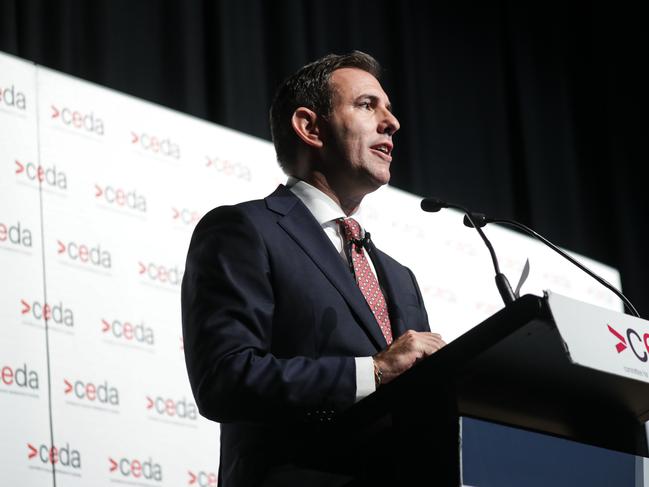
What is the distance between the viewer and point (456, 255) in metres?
4.34

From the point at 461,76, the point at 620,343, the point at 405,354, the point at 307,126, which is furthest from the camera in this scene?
the point at 461,76

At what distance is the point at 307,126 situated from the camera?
8.57 feet

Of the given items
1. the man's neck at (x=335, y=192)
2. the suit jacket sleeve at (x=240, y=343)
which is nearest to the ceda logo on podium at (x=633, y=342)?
the suit jacket sleeve at (x=240, y=343)

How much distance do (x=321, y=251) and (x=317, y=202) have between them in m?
0.28

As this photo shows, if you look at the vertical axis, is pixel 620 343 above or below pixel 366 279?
below

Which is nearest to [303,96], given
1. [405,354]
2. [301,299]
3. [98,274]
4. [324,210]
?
[324,210]

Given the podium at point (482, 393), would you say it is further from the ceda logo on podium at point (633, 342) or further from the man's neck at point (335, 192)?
the man's neck at point (335, 192)

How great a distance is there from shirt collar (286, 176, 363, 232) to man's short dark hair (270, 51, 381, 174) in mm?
123

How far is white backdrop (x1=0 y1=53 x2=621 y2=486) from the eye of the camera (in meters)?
2.94

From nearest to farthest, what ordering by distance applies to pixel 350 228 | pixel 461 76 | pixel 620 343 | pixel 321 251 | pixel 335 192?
1. pixel 620 343
2. pixel 321 251
3. pixel 350 228
4. pixel 335 192
5. pixel 461 76

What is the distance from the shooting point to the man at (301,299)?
1.77m

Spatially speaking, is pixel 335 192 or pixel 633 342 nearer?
pixel 633 342

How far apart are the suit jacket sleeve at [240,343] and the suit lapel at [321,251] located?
0.34 ft

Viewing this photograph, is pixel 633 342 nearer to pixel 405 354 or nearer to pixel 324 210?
pixel 405 354
